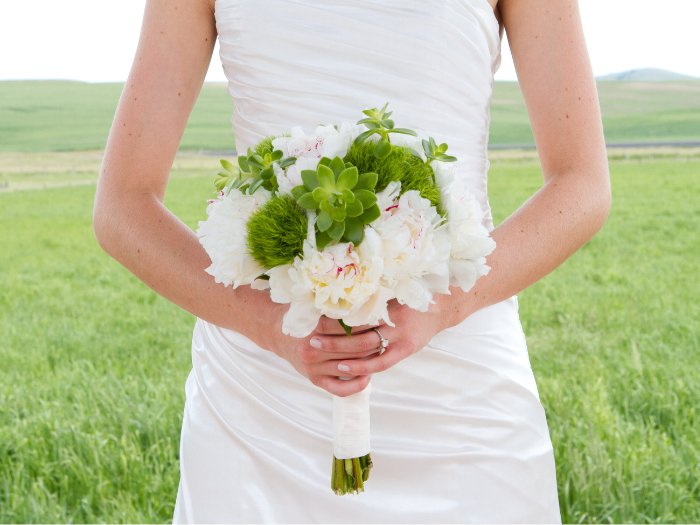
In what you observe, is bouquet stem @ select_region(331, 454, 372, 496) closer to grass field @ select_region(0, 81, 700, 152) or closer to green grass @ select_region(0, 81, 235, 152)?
green grass @ select_region(0, 81, 235, 152)

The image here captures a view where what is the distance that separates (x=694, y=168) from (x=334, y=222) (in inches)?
989

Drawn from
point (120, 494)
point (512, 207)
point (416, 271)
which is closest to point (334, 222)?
point (416, 271)

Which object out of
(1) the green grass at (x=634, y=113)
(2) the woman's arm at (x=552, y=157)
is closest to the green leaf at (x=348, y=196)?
(2) the woman's arm at (x=552, y=157)

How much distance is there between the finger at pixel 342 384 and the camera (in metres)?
1.76

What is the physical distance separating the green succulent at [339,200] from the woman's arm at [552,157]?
0.43 meters

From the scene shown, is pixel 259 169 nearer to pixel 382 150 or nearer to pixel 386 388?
pixel 382 150

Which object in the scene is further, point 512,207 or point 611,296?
point 512,207

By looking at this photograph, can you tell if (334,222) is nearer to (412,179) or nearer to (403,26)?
(412,179)

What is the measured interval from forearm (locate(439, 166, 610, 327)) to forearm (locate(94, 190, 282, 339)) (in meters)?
0.46

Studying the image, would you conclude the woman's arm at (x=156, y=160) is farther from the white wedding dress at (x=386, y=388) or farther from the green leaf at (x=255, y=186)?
the green leaf at (x=255, y=186)

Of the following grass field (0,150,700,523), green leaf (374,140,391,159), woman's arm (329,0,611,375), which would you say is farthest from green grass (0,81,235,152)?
green leaf (374,140,391,159)

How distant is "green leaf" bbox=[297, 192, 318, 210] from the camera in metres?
1.52

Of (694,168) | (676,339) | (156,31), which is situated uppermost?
(694,168)

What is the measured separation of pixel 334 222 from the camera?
152 cm
